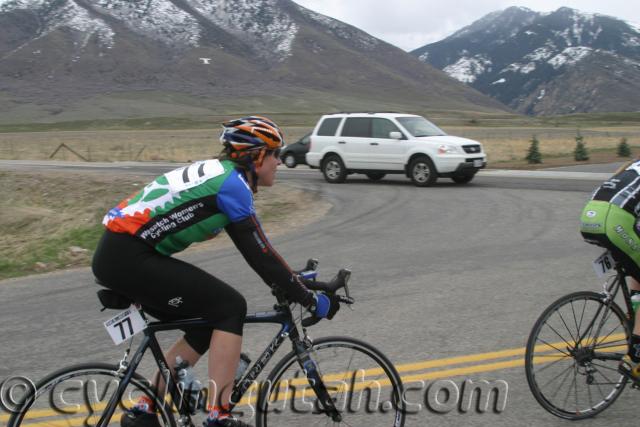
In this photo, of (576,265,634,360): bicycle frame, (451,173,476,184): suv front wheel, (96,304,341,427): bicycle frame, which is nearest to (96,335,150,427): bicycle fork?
(96,304,341,427): bicycle frame

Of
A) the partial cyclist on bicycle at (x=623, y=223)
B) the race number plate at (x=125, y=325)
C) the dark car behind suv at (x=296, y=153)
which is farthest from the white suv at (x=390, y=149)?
the race number plate at (x=125, y=325)

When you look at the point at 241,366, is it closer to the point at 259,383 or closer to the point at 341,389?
the point at 259,383

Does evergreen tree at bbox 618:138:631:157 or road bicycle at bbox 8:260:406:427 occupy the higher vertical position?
evergreen tree at bbox 618:138:631:157

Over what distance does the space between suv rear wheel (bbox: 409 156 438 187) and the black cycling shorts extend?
15.5 meters

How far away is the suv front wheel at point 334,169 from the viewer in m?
20.4

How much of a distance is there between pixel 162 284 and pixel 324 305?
2.69 ft

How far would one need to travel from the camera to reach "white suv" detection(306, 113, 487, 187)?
727 inches

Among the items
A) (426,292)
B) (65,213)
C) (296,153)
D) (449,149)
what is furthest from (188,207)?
(296,153)

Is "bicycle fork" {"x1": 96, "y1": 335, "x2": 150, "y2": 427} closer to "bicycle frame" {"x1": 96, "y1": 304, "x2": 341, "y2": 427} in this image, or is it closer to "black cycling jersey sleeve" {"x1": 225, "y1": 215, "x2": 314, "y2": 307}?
"bicycle frame" {"x1": 96, "y1": 304, "x2": 341, "y2": 427}

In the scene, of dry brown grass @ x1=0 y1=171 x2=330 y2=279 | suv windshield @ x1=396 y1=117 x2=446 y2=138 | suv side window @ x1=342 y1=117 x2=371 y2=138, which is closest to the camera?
dry brown grass @ x1=0 y1=171 x2=330 y2=279

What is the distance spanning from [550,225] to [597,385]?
785 cm

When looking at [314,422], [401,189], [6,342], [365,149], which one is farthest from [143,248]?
[365,149]

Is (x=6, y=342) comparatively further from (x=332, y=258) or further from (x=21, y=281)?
(x=332, y=258)

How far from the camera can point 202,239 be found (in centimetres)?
347
